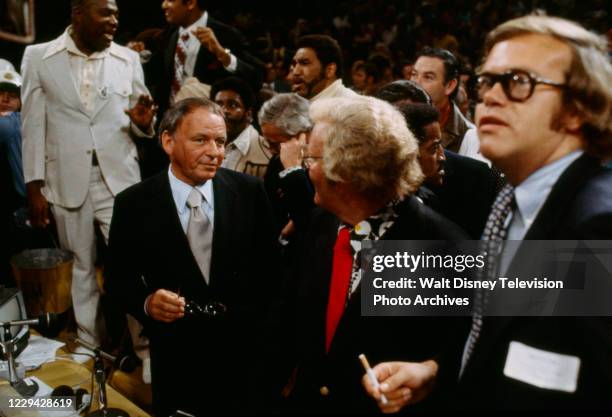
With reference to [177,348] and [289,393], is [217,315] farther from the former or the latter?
[289,393]

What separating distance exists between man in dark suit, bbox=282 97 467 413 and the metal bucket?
202 centimetres

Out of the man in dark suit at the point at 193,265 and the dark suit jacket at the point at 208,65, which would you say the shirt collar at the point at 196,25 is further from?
the man in dark suit at the point at 193,265

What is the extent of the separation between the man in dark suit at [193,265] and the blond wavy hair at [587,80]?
1.32 meters

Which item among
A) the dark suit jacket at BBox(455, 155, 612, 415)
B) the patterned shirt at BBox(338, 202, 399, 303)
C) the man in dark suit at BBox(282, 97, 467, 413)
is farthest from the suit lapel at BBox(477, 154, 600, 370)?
the patterned shirt at BBox(338, 202, 399, 303)

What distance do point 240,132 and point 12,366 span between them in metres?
1.74

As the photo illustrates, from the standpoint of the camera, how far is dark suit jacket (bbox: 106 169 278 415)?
2.15m

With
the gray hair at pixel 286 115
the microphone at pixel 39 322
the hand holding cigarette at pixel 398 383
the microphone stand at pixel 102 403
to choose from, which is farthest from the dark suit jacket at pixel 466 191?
the microphone at pixel 39 322

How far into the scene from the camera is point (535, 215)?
1168mm

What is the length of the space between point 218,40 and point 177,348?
2.42 metres

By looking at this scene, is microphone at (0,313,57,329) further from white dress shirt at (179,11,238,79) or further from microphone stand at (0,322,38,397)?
white dress shirt at (179,11,238,79)

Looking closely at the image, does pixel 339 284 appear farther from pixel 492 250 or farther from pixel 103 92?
pixel 103 92

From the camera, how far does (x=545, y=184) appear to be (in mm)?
1172

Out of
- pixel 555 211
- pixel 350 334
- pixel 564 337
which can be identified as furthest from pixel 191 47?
pixel 564 337

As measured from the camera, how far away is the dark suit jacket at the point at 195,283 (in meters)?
2.15
